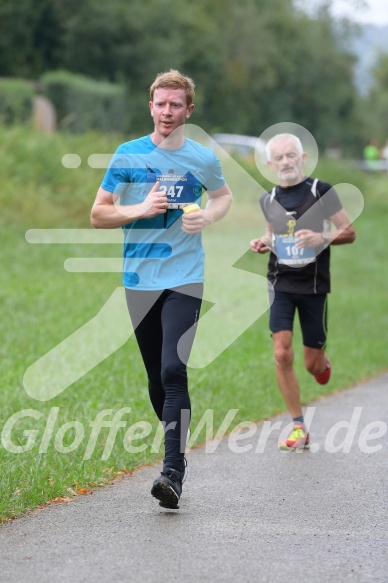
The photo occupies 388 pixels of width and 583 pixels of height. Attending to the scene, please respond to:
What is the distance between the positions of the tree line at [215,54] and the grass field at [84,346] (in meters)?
11.4

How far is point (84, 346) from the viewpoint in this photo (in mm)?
11961

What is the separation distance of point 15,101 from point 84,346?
15451 millimetres

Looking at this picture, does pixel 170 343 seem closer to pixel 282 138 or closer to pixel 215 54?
pixel 282 138

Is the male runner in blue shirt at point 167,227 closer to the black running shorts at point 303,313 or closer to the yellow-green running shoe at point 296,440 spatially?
the black running shorts at point 303,313

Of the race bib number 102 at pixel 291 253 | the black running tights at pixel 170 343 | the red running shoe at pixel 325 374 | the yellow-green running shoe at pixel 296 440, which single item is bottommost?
the yellow-green running shoe at pixel 296 440

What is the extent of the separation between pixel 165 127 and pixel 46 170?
14.5 metres

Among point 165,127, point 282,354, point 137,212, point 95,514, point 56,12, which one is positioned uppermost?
point 56,12

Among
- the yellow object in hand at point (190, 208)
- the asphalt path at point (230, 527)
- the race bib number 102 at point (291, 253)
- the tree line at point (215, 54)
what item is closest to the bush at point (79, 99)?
the tree line at point (215, 54)

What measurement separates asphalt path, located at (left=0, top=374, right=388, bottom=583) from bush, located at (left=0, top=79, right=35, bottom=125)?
765 inches

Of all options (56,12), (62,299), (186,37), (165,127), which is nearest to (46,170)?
(62,299)

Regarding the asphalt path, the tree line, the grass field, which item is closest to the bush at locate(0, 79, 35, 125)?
the grass field

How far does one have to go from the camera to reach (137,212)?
6.12m

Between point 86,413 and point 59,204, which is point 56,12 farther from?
point 86,413

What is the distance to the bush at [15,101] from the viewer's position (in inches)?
1054
